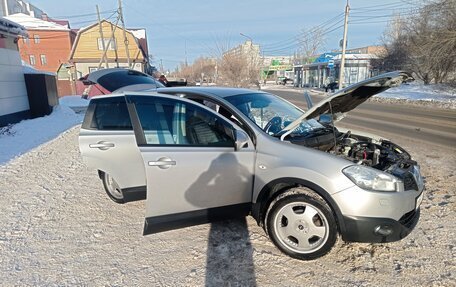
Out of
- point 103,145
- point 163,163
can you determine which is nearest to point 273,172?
point 163,163

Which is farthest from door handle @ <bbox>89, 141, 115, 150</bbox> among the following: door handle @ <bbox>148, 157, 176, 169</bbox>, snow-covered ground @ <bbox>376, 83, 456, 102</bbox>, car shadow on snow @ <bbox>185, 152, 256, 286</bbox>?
snow-covered ground @ <bbox>376, 83, 456, 102</bbox>

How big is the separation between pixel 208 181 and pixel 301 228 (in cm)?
104

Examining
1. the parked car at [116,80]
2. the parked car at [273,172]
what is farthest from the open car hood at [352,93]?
the parked car at [116,80]

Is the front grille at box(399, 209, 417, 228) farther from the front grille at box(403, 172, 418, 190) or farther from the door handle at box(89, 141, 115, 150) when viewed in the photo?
the door handle at box(89, 141, 115, 150)

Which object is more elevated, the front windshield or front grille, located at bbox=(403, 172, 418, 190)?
the front windshield

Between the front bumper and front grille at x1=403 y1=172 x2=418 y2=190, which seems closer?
the front bumper

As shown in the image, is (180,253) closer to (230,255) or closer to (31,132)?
(230,255)

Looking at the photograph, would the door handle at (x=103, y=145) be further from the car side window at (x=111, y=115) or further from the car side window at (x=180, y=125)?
the car side window at (x=180, y=125)

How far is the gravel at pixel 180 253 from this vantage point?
2678mm

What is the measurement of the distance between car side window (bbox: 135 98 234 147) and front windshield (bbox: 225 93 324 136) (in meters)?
0.43

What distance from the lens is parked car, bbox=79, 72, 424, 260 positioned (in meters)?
2.66

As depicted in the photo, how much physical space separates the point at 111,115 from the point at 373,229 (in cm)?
347

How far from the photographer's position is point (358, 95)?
3467 mm

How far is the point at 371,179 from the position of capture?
2643 millimetres
